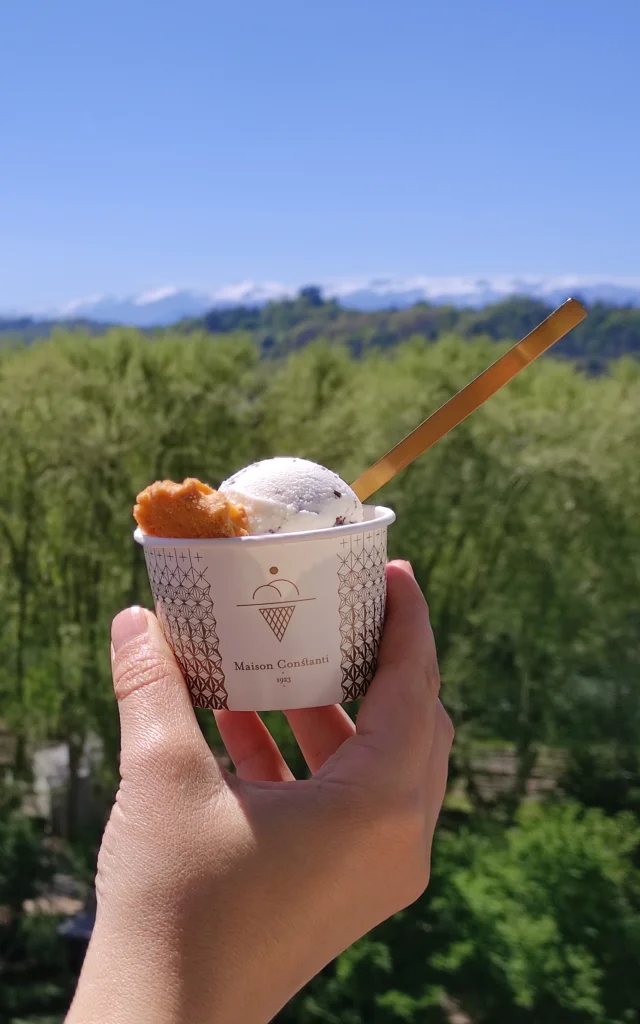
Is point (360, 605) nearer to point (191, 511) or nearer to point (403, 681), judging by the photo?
point (403, 681)

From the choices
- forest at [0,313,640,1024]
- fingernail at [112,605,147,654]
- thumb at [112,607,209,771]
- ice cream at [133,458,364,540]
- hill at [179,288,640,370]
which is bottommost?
forest at [0,313,640,1024]

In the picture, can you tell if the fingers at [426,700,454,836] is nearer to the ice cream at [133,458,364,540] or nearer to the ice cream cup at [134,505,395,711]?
the ice cream cup at [134,505,395,711]

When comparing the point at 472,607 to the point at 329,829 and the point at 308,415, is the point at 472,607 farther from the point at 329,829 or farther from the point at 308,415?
the point at 329,829

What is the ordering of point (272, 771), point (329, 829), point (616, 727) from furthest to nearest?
point (616, 727), point (272, 771), point (329, 829)

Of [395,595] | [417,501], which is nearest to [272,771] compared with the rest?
[395,595]

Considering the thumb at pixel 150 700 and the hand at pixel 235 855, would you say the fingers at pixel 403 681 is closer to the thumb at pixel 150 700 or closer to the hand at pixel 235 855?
the hand at pixel 235 855

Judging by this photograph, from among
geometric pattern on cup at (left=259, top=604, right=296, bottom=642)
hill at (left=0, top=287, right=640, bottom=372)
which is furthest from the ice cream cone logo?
hill at (left=0, top=287, right=640, bottom=372)
